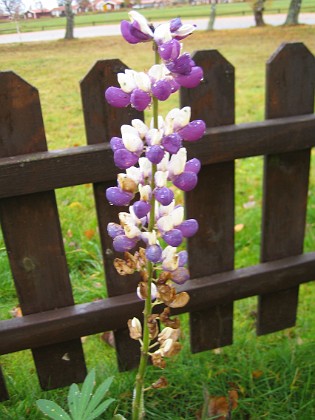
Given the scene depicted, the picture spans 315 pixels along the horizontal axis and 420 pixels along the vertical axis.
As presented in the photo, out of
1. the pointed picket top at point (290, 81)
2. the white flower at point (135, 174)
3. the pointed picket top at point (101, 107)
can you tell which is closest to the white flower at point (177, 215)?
the white flower at point (135, 174)

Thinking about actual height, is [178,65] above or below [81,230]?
above

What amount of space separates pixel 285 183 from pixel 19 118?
1.10m

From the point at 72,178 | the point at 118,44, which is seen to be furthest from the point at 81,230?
the point at 118,44

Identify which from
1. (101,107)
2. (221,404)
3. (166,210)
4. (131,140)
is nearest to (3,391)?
(221,404)

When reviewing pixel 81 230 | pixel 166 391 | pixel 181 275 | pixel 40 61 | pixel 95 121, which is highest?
pixel 40 61

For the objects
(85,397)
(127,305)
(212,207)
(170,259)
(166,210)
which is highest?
(166,210)

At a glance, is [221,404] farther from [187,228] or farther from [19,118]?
[19,118]

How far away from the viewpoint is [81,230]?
284 centimetres

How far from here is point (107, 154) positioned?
5.72 feet

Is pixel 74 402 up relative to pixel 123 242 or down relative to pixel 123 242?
down

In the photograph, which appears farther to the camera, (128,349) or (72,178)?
(128,349)

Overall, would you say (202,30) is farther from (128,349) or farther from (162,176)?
(128,349)

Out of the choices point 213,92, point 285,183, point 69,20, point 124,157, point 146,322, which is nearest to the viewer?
point 124,157

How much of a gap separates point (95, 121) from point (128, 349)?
98 cm
